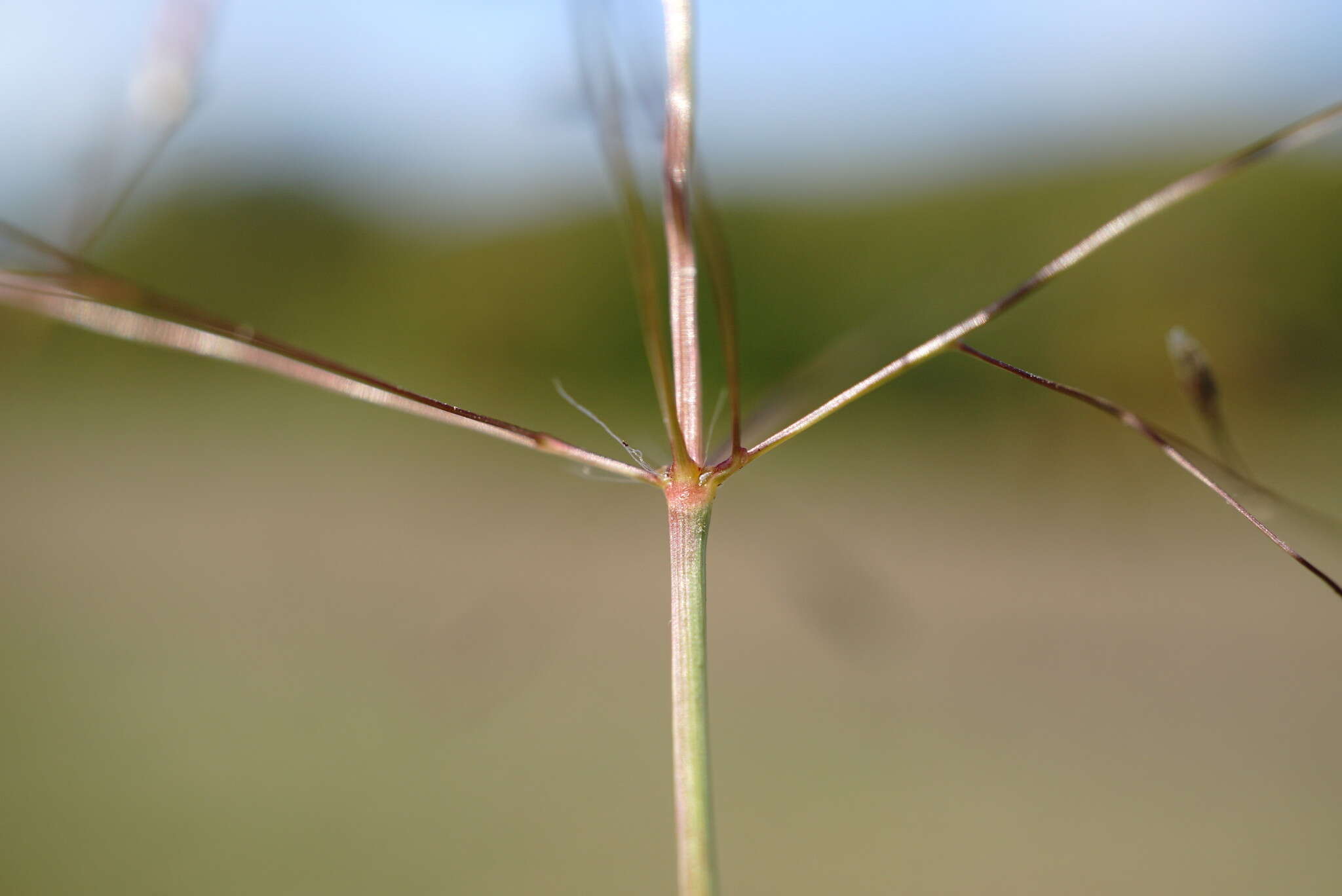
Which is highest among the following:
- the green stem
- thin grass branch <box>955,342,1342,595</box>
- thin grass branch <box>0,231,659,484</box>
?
thin grass branch <box>0,231,659,484</box>

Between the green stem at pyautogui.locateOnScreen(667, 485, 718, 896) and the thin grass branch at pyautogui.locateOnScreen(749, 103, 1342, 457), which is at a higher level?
the thin grass branch at pyautogui.locateOnScreen(749, 103, 1342, 457)

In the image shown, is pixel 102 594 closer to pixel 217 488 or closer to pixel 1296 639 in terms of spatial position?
pixel 217 488

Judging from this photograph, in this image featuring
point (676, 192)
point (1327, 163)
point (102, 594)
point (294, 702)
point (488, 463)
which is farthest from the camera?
point (488, 463)

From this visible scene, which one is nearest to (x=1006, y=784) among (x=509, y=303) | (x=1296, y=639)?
(x=1296, y=639)

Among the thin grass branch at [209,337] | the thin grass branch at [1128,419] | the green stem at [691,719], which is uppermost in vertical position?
the thin grass branch at [209,337]

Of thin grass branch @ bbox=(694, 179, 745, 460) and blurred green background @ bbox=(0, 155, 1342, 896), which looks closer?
thin grass branch @ bbox=(694, 179, 745, 460)

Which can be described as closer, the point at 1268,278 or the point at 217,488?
the point at 1268,278
